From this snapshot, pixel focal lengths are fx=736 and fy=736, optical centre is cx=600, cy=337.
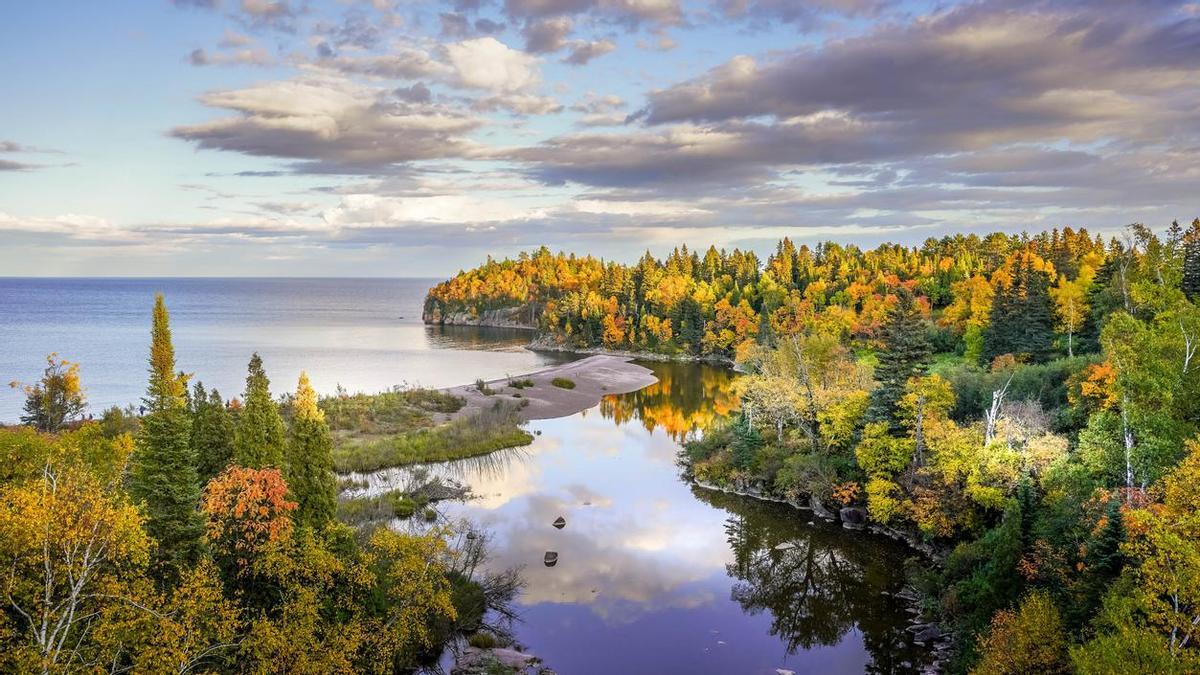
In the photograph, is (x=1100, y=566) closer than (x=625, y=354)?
Yes

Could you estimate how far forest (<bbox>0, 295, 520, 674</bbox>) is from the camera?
56.0 ft

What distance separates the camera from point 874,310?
11206cm

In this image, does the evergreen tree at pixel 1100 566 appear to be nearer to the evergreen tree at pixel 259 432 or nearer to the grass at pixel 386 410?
the evergreen tree at pixel 259 432

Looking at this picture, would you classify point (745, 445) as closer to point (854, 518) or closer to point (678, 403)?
point (854, 518)

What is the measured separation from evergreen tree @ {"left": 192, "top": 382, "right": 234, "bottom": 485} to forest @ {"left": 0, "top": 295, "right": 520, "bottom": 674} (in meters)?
0.06

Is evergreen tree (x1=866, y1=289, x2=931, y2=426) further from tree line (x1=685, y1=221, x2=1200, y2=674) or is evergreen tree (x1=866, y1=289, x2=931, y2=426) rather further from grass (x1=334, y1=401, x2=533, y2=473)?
grass (x1=334, y1=401, x2=533, y2=473)

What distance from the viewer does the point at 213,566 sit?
22500 millimetres

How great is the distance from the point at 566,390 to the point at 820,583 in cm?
6126

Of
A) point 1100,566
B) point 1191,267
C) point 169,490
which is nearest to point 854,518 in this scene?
point 1100,566

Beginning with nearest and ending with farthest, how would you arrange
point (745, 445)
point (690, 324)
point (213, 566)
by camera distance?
point (213, 566) < point (745, 445) < point (690, 324)

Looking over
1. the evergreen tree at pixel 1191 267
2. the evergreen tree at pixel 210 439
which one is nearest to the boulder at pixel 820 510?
the evergreen tree at pixel 210 439

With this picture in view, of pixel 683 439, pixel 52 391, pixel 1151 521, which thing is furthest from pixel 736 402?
pixel 52 391

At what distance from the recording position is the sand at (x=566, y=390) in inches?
3280

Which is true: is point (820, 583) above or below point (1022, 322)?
below
